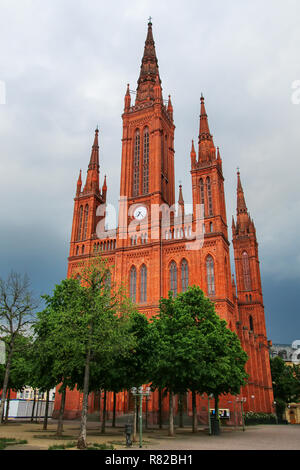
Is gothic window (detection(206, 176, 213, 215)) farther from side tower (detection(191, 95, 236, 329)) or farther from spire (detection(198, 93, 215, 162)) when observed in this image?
spire (detection(198, 93, 215, 162))

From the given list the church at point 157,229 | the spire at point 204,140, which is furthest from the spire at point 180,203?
the spire at point 204,140

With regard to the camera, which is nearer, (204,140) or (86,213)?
(204,140)

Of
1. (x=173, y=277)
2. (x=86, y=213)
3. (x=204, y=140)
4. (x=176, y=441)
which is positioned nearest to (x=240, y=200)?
(x=204, y=140)

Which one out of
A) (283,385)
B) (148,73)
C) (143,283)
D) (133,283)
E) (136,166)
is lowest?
(283,385)

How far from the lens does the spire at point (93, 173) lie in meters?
64.1

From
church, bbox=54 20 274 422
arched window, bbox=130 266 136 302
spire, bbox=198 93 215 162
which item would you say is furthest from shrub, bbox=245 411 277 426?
spire, bbox=198 93 215 162

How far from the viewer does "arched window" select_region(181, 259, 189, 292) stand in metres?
50.1

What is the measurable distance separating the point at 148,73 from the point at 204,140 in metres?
22.4

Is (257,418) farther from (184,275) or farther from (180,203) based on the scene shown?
(180,203)

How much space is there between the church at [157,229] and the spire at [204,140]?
0.16 m

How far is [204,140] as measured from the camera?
59094 millimetres

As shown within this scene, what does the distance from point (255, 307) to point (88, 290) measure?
6984 centimetres

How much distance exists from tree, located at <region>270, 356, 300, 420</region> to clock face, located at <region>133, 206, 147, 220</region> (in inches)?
1971
